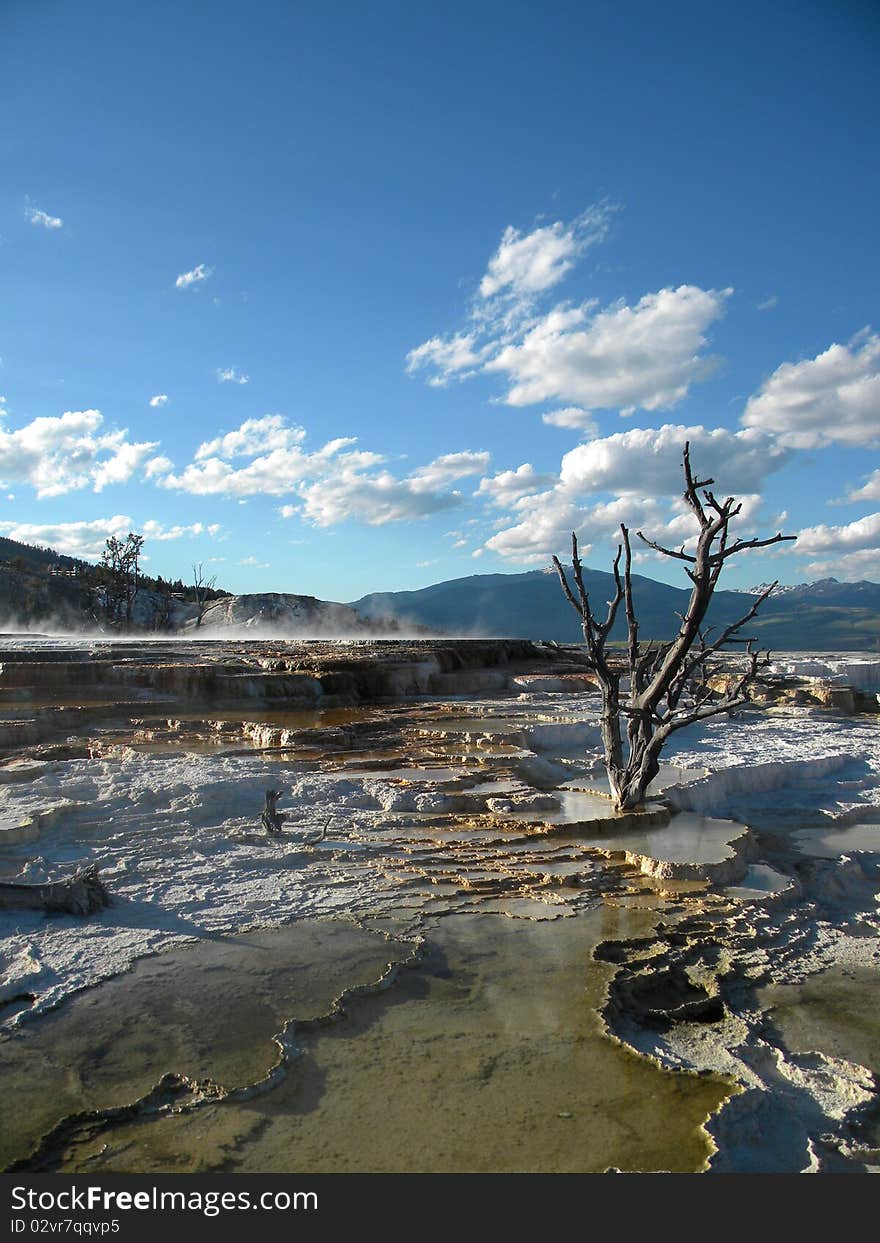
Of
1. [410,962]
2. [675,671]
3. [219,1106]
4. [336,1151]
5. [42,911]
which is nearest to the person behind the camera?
[336,1151]

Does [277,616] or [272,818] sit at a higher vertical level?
[277,616]

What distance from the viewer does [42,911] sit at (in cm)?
511

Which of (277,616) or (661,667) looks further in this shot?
(277,616)

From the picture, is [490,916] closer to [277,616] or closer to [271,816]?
[271,816]

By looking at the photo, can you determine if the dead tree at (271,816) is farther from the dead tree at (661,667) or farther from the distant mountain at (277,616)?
the distant mountain at (277,616)

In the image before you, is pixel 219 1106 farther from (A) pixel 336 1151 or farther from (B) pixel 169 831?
(B) pixel 169 831

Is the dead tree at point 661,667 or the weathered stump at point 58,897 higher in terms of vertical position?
the dead tree at point 661,667

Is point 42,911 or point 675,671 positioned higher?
point 675,671

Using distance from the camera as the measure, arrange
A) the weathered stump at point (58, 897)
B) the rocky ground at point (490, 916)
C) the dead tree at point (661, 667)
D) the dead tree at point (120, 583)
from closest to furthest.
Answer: the rocky ground at point (490, 916), the weathered stump at point (58, 897), the dead tree at point (661, 667), the dead tree at point (120, 583)

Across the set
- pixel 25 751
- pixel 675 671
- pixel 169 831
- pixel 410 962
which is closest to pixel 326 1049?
pixel 410 962

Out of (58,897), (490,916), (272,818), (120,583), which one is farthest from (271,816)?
(120,583)

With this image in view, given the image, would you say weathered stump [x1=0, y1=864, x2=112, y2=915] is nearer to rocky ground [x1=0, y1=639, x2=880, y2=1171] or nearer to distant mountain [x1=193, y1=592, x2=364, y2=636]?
rocky ground [x1=0, y1=639, x2=880, y2=1171]

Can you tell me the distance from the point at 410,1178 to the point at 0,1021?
2330mm

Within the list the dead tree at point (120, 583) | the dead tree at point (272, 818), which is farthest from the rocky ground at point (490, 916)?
the dead tree at point (120, 583)
